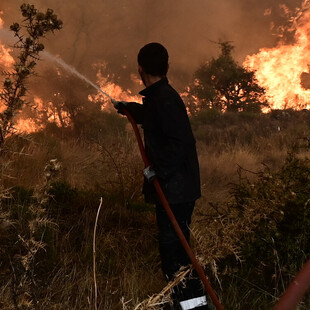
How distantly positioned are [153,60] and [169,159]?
0.71 meters

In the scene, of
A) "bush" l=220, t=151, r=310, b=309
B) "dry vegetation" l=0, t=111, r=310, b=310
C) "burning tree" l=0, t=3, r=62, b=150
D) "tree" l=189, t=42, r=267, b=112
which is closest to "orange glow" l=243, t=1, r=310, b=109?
"tree" l=189, t=42, r=267, b=112

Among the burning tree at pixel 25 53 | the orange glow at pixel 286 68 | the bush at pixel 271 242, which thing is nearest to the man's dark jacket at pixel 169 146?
the bush at pixel 271 242

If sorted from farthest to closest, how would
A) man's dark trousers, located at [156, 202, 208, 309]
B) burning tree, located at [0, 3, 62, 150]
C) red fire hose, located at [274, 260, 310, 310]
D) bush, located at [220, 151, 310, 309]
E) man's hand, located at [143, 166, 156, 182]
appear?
bush, located at [220, 151, 310, 309] → man's dark trousers, located at [156, 202, 208, 309] → man's hand, located at [143, 166, 156, 182] → burning tree, located at [0, 3, 62, 150] → red fire hose, located at [274, 260, 310, 310]

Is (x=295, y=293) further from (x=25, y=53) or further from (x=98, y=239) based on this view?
(x=98, y=239)

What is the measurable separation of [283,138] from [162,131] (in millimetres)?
9370

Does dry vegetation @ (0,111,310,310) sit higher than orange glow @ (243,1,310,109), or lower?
lower

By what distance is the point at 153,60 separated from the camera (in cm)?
249

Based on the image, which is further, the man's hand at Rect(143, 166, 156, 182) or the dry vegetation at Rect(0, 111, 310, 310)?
the man's hand at Rect(143, 166, 156, 182)

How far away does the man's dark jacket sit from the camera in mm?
2354

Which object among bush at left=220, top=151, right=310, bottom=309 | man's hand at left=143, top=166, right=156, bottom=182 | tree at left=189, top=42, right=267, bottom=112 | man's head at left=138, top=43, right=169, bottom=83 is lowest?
bush at left=220, top=151, right=310, bottom=309

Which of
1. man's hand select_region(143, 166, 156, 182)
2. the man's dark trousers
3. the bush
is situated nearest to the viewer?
man's hand select_region(143, 166, 156, 182)

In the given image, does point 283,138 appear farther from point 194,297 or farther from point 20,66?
point 20,66

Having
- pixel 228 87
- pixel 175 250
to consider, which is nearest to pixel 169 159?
pixel 175 250

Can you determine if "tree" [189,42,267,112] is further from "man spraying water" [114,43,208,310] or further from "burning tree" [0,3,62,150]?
"burning tree" [0,3,62,150]
